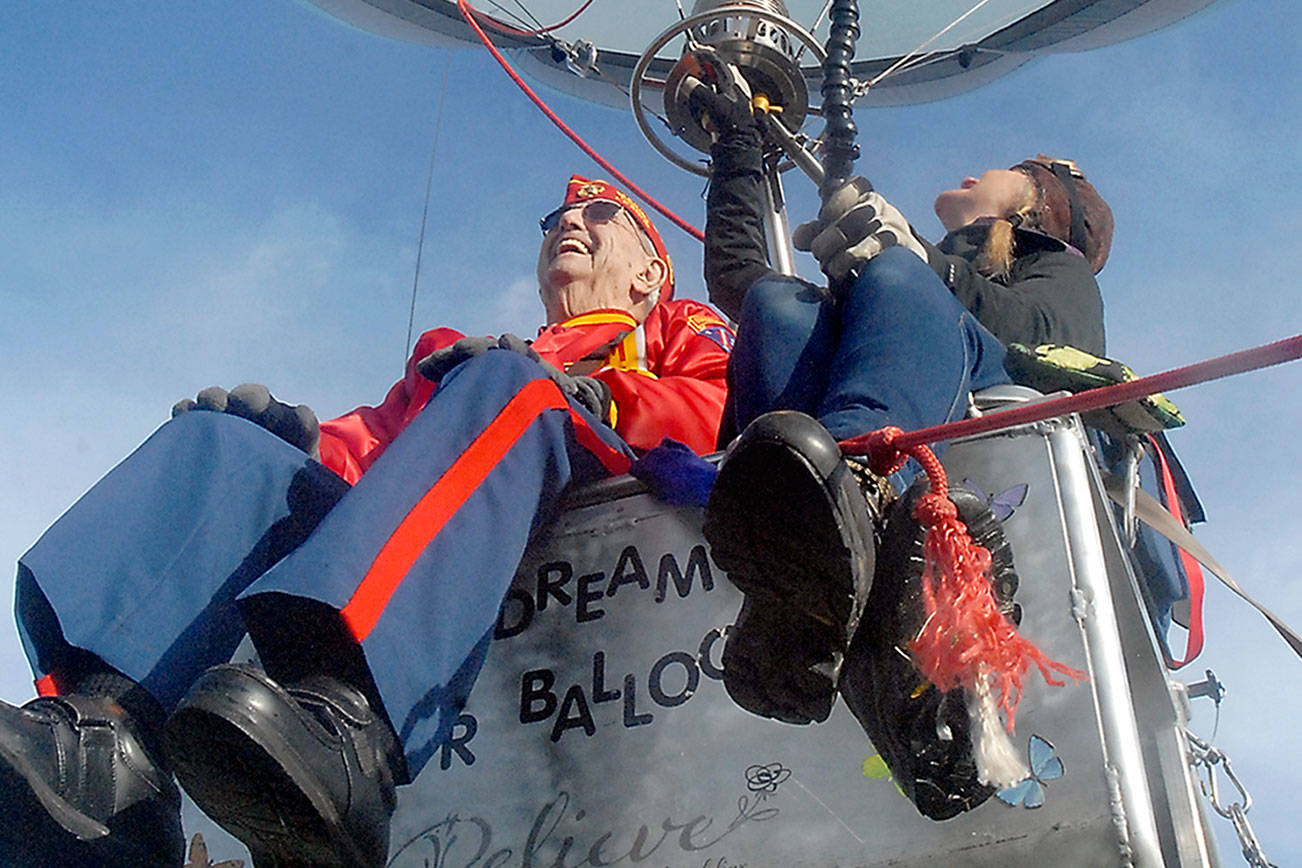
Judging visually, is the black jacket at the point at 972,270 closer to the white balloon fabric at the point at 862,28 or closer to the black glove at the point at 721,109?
the black glove at the point at 721,109

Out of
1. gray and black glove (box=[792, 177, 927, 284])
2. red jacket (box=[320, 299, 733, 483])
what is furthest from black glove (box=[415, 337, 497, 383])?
gray and black glove (box=[792, 177, 927, 284])

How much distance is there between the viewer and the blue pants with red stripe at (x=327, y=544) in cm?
137

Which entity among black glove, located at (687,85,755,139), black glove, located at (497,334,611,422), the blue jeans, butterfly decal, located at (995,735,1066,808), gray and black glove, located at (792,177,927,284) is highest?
black glove, located at (687,85,755,139)

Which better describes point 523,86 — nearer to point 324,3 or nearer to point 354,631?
point 324,3

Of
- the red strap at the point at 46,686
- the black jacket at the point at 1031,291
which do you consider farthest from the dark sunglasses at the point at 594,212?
the red strap at the point at 46,686

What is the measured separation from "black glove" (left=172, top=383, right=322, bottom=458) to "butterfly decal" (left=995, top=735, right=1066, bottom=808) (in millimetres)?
1043

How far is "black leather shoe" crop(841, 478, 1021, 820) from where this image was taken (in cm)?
123

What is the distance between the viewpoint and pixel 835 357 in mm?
1551

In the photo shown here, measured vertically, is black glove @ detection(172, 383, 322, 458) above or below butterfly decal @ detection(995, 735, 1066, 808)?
above

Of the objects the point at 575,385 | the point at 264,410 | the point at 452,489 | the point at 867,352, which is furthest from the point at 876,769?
the point at 264,410

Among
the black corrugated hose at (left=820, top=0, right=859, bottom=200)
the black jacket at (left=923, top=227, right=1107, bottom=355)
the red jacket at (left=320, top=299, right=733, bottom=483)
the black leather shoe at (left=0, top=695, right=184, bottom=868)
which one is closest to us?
the black leather shoe at (left=0, top=695, right=184, bottom=868)

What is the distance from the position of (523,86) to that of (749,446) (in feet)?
8.12

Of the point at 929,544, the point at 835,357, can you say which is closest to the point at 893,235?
the point at 835,357

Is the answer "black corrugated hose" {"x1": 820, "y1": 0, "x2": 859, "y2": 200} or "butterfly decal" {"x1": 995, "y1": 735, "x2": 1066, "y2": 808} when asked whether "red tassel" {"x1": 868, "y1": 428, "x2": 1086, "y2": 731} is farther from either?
"black corrugated hose" {"x1": 820, "y1": 0, "x2": 859, "y2": 200}
